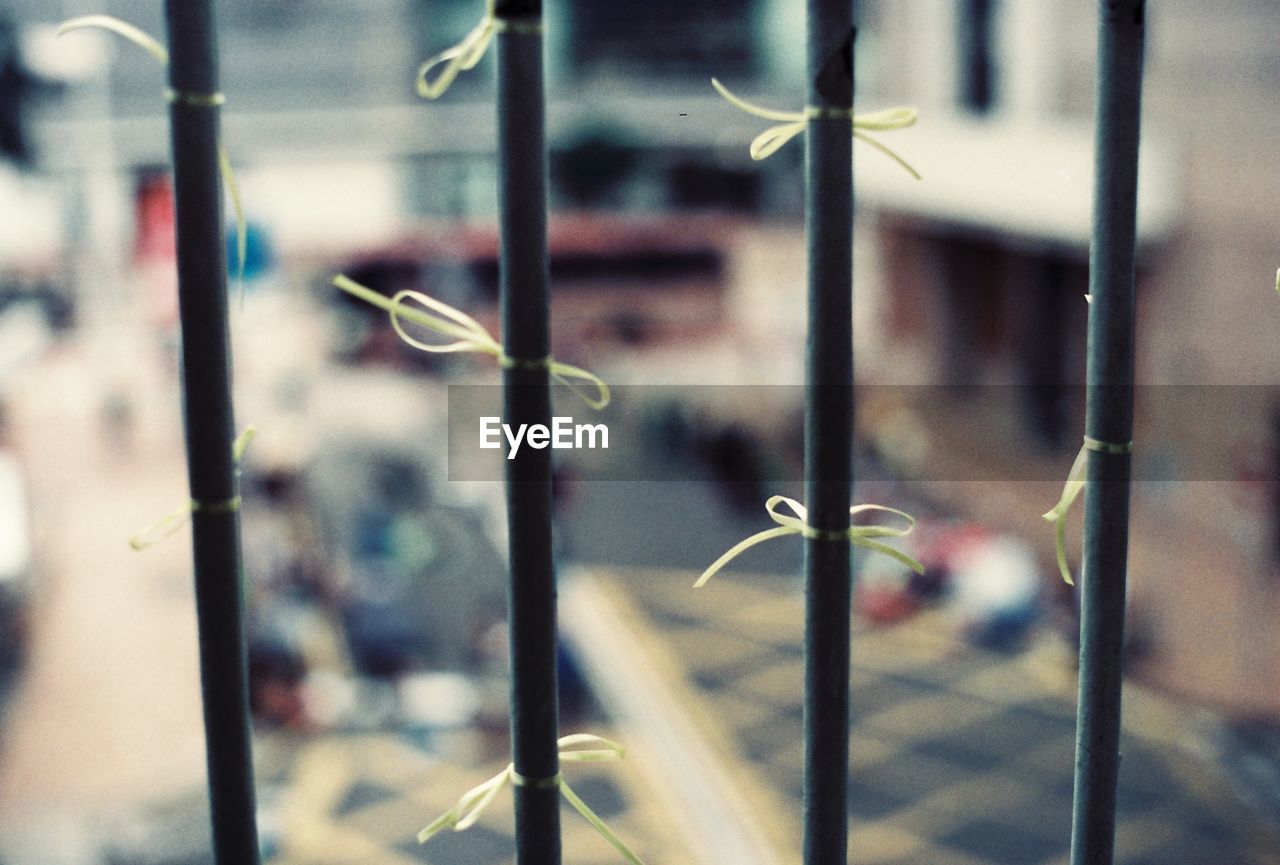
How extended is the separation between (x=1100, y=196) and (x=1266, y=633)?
12039 millimetres

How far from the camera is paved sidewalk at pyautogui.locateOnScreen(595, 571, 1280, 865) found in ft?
29.5

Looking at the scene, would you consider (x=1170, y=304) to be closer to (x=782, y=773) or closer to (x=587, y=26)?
(x=782, y=773)

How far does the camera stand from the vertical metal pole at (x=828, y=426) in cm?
124

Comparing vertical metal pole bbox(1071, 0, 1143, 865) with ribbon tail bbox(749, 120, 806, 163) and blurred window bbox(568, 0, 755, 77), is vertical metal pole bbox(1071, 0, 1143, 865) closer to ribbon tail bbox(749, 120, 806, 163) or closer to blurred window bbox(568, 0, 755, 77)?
ribbon tail bbox(749, 120, 806, 163)

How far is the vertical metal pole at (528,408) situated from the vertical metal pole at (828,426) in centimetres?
24

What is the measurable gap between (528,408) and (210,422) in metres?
0.29

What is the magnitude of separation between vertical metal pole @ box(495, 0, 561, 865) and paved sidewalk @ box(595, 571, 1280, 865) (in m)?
7.84

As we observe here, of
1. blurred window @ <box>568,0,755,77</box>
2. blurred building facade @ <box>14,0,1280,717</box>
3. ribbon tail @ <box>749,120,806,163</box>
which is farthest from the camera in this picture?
blurred window @ <box>568,0,755,77</box>

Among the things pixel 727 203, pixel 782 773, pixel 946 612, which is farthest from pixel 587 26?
pixel 782 773

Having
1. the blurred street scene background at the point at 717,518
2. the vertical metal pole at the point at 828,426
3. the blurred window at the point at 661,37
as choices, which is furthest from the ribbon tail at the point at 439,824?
the blurred window at the point at 661,37

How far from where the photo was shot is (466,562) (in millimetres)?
15016

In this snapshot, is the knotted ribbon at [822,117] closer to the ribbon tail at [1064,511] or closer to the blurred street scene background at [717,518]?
the ribbon tail at [1064,511]

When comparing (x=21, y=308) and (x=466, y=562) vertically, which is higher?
(x=21, y=308)

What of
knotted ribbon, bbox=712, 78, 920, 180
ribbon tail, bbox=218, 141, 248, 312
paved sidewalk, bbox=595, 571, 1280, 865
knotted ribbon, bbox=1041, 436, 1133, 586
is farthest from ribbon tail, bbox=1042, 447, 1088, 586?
paved sidewalk, bbox=595, 571, 1280, 865
